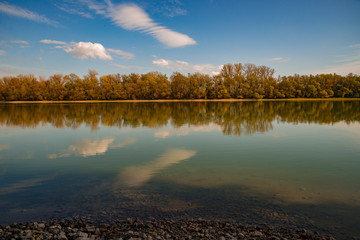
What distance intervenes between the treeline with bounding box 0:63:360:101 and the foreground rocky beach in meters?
110

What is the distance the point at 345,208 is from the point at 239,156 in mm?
6004

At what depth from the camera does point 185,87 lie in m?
121

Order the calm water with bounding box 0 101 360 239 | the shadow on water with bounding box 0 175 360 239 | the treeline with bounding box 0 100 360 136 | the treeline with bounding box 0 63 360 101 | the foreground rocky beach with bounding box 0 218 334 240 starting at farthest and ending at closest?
the treeline with bounding box 0 63 360 101 → the treeline with bounding box 0 100 360 136 → the calm water with bounding box 0 101 360 239 → the shadow on water with bounding box 0 175 360 239 → the foreground rocky beach with bounding box 0 218 334 240

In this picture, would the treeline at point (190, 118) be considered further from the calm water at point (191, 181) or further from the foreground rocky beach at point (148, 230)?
the foreground rocky beach at point (148, 230)

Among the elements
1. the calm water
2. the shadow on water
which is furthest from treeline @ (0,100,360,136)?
the shadow on water

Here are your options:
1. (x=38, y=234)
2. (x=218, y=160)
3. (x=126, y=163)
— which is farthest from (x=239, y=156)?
(x=38, y=234)

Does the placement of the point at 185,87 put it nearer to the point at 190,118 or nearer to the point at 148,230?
the point at 190,118

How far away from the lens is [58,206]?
7.24 metres

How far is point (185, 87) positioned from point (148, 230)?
117 meters

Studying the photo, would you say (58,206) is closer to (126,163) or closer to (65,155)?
(126,163)

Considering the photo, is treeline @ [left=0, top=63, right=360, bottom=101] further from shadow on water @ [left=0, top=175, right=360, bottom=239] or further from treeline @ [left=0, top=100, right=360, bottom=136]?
shadow on water @ [left=0, top=175, right=360, bottom=239]

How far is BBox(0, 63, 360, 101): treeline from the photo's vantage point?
114500 millimetres

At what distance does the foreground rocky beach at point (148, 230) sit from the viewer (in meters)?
5.43

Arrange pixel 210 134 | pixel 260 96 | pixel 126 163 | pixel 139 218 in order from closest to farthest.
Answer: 1. pixel 139 218
2. pixel 126 163
3. pixel 210 134
4. pixel 260 96
